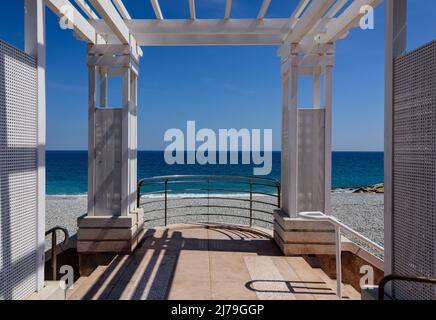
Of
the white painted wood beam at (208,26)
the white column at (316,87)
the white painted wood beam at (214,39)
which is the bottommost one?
the white column at (316,87)

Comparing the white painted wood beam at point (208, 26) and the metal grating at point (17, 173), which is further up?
the white painted wood beam at point (208, 26)

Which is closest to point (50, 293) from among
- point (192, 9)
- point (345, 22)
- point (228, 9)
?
point (192, 9)

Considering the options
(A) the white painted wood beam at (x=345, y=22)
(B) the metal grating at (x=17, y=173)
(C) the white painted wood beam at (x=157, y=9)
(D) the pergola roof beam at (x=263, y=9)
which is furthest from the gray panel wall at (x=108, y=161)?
(A) the white painted wood beam at (x=345, y=22)

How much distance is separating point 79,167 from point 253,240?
1505 inches

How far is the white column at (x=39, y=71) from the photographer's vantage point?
213cm

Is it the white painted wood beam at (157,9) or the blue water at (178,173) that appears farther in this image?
the blue water at (178,173)

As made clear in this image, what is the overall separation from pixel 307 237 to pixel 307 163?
983 millimetres

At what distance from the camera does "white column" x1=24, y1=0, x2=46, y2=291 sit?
2127mm

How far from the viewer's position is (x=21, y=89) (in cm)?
197

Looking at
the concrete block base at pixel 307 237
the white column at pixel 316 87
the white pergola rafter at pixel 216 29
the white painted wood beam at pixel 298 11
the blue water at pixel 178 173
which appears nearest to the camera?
the white painted wood beam at pixel 298 11

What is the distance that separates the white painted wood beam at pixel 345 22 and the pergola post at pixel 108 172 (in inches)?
103

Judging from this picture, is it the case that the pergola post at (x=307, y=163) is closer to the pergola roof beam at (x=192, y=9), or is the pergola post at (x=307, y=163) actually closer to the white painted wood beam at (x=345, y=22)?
the white painted wood beam at (x=345, y=22)

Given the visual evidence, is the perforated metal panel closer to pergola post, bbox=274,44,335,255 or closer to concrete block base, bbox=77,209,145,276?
pergola post, bbox=274,44,335,255
